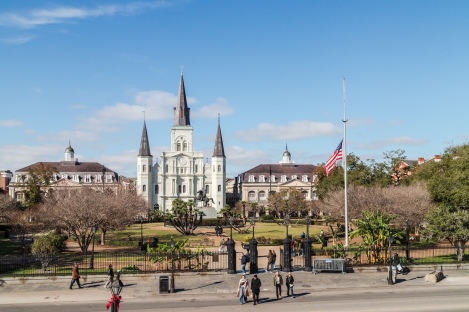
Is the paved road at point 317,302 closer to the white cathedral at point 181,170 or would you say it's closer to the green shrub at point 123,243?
the green shrub at point 123,243

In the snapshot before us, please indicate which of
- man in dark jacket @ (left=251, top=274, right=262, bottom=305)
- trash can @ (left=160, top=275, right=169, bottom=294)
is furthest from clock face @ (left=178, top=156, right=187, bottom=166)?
man in dark jacket @ (left=251, top=274, right=262, bottom=305)

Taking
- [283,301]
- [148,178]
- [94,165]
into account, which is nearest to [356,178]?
[283,301]

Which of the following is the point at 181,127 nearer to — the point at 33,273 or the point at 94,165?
the point at 94,165

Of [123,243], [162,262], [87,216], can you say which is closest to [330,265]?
[162,262]

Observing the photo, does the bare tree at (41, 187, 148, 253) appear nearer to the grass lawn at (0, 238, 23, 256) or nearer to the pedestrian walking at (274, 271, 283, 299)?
the grass lawn at (0, 238, 23, 256)

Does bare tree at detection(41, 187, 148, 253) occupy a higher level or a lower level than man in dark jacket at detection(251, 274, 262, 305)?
higher

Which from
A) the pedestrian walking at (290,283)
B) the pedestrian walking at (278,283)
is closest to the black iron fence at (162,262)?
the pedestrian walking at (290,283)

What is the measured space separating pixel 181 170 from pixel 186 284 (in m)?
99.9

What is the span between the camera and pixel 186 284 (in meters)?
27.3

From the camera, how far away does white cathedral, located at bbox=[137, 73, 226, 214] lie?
122250mm

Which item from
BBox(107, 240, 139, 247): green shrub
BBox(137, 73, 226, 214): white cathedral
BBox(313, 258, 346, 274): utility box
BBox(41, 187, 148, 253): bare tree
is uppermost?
BBox(137, 73, 226, 214): white cathedral

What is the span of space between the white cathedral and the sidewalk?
307ft

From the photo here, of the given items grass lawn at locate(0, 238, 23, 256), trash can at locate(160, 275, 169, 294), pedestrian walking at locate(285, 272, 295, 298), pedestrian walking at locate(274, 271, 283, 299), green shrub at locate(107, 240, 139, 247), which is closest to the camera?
pedestrian walking at locate(274, 271, 283, 299)

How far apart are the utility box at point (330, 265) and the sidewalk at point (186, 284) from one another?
0.36 metres
